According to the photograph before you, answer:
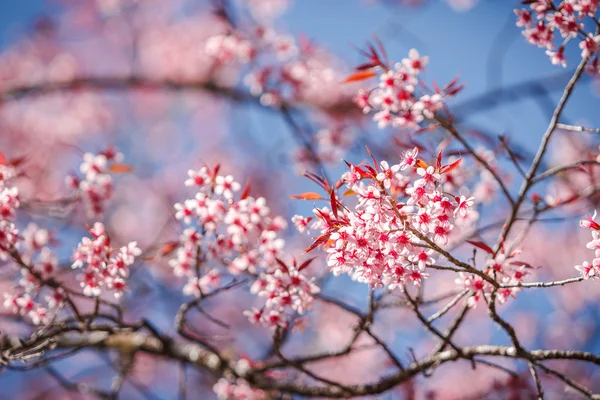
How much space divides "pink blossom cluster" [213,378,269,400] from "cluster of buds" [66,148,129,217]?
76.2 inches

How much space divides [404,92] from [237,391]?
9.91 feet

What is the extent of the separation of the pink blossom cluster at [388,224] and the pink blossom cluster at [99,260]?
1.28 meters

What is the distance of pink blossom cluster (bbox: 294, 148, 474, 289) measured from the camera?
2057mm

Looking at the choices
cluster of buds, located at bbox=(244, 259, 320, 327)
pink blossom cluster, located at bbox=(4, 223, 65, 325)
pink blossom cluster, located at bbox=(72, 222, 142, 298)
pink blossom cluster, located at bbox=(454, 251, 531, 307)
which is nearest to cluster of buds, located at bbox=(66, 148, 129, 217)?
pink blossom cluster, located at bbox=(4, 223, 65, 325)

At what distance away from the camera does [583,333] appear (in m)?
8.76

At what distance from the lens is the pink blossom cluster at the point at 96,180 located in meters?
3.46

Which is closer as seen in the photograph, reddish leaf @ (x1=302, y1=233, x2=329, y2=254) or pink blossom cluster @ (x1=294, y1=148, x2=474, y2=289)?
pink blossom cluster @ (x1=294, y1=148, x2=474, y2=289)

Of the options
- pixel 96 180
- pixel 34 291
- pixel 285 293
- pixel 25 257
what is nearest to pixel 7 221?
pixel 25 257

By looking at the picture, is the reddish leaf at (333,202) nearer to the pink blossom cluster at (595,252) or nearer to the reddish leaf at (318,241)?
the reddish leaf at (318,241)

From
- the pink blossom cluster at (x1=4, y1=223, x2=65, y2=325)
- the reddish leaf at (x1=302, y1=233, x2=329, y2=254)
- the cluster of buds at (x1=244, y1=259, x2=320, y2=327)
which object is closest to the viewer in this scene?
the reddish leaf at (x1=302, y1=233, x2=329, y2=254)

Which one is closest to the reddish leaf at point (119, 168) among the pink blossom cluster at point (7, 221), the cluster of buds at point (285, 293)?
the pink blossom cluster at point (7, 221)

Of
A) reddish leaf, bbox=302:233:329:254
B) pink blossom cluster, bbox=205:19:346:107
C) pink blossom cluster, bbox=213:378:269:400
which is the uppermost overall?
pink blossom cluster, bbox=205:19:346:107

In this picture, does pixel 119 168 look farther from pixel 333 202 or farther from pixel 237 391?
pixel 237 391

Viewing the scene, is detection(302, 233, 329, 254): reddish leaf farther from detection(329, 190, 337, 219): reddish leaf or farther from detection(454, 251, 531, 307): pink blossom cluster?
detection(454, 251, 531, 307): pink blossom cluster
